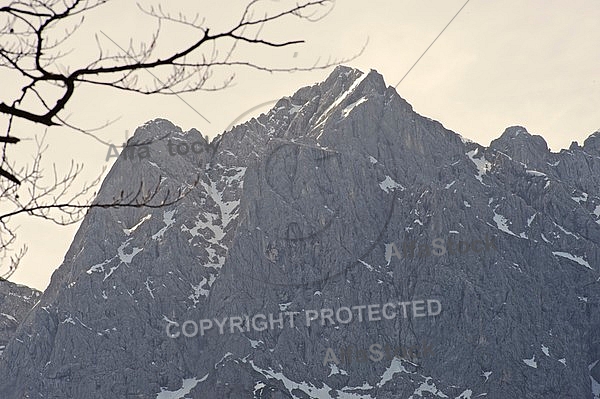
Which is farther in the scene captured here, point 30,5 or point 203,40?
point 30,5

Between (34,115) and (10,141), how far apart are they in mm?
273

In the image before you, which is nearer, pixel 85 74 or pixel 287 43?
pixel 85 74

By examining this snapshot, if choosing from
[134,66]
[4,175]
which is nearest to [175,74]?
[134,66]

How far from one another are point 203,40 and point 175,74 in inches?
21.6

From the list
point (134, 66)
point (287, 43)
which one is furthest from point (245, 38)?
point (134, 66)

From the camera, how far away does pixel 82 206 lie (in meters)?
8.50

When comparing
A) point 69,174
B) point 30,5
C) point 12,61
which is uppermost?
point 30,5

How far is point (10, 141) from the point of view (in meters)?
7.78

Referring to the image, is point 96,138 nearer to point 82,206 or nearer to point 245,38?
point 82,206

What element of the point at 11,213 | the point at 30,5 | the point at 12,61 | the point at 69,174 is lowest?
the point at 11,213

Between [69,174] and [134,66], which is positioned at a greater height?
[134,66]

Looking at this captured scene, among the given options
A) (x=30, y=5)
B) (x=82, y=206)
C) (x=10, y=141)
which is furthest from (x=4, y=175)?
(x=30, y=5)

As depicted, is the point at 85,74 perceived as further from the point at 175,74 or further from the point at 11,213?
the point at 11,213

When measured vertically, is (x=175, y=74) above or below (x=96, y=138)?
above
